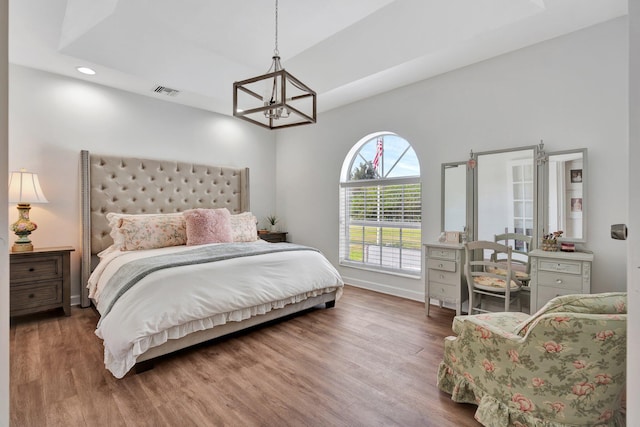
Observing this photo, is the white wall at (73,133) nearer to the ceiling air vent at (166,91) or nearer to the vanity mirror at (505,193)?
the ceiling air vent at (166,91)

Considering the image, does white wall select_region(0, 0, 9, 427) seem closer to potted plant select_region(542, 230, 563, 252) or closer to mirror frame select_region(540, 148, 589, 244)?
potted plant select_region(542, 230, 563, 252)

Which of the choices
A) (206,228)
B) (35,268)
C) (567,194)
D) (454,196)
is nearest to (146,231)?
(206,228)

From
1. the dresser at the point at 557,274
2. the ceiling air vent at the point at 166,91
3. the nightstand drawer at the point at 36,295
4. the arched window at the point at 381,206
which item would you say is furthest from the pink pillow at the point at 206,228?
the dresser at the point at 557,274

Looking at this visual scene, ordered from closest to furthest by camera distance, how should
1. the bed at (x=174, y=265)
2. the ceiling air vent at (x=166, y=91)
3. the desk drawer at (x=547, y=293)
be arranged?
the bed at (x=174, y=265), the desk drawer at (x=547, y=293), the ceiling air vent at (x=166, y=91)

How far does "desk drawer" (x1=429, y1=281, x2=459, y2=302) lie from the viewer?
3068 mm

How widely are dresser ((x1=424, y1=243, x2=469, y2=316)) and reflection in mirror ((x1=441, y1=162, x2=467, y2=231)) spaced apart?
0.37m

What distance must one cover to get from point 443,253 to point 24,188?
428 centimetres

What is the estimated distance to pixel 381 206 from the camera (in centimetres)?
424

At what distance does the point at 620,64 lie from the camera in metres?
2.44

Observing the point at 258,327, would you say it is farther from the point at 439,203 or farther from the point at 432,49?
the point at 432,49

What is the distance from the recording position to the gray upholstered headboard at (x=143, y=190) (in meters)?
3.49

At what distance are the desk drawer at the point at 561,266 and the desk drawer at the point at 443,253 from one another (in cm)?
72

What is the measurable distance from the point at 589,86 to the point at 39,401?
462cm

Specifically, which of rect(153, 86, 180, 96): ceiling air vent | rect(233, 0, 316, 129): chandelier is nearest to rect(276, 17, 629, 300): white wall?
rect(233, 0, 316, 129): chandelier
